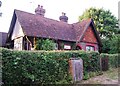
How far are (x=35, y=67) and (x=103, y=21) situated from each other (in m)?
28.0

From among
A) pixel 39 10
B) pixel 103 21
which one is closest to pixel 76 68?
pixel 39 10

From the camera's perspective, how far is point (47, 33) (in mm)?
20906

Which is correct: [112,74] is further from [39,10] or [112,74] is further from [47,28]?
[39,10]

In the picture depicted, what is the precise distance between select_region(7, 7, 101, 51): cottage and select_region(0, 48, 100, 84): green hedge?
7.30 m

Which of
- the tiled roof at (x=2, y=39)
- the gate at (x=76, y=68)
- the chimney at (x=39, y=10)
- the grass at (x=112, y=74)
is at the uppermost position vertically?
the chimney at (x=39, y=10)

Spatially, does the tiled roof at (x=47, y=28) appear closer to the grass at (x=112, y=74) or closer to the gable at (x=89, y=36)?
the gable at (x=89, y=36)

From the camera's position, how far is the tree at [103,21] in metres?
35.5

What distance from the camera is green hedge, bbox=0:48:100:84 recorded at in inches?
362

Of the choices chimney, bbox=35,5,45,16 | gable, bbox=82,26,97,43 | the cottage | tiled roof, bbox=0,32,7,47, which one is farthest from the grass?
tiled roof, bbox=0,32,7,47

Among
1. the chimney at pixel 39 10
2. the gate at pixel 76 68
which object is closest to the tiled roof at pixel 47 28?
the chimney at pixel 39 10

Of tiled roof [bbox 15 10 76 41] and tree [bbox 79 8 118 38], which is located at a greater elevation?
tree [bbox 79 8 118 38]

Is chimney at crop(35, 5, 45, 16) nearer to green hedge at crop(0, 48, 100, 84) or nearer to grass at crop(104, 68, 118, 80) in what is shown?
grass at crop(104, 68, 118, 80)

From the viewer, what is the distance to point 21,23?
65.0 ft

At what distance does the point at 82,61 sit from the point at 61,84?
3293mm
